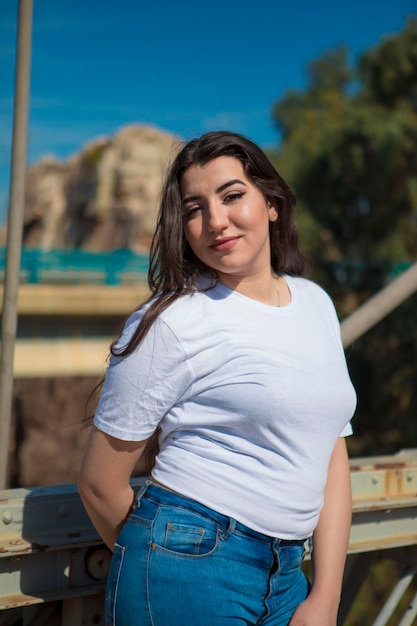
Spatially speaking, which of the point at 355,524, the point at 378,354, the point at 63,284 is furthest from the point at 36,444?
the point at 355,524

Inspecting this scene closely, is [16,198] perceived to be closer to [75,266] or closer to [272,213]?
[272,213]

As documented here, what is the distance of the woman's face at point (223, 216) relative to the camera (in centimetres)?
138

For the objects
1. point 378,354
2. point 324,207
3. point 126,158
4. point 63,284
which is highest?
point 126,158

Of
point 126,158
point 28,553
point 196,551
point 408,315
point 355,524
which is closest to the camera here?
point 196,551

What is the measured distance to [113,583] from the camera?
1.27 meters

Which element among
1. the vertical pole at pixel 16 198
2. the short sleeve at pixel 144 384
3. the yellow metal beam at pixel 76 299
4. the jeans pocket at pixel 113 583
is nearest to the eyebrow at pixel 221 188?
the short sleeve at pixel 144 384

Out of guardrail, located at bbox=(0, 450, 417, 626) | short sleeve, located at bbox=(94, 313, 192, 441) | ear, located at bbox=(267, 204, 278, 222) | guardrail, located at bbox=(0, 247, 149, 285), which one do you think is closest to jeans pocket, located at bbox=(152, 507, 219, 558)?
short sleeve, located at bbox=(94, 313, 192, 441)

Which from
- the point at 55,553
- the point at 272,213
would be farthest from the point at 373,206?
the point at 55,553

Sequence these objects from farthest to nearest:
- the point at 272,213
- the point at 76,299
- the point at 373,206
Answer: the point at 373,206
the point at 76,299
the point at 272,213

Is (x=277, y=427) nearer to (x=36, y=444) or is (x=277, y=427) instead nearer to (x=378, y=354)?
(x=378, y=354)

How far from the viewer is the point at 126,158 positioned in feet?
75.5

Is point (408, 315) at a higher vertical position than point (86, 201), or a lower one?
lower

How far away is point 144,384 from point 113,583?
35 cm

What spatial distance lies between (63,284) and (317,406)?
10588mm
